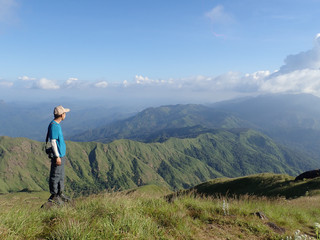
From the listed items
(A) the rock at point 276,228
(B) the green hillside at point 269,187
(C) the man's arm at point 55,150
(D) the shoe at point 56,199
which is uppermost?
(C) the man's arm at point 55,150

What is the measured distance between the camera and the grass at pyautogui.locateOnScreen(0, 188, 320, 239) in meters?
4.36

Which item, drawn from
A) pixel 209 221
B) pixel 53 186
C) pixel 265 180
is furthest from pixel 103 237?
pixel 265 180

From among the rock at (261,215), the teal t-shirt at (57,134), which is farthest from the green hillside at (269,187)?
the teal t-shirt at (57,134)

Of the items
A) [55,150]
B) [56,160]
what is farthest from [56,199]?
[55,150]

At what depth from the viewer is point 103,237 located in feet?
14.0

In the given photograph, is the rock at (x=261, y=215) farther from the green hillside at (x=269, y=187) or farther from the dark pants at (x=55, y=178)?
the green hillside at (x=269, y=187)

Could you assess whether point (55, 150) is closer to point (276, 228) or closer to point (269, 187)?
point (276, 228)

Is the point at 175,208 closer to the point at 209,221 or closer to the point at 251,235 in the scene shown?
the point at 209,221

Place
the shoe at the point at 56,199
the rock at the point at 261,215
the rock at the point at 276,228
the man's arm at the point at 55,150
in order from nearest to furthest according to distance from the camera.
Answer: the rock at the point at 276,228 → the rock at the point at 261,215 → the shoe at the point at 56,199 → the man's arm at the point at 55,150

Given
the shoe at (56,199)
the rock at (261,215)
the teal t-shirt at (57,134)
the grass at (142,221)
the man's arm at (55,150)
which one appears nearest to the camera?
the grass at (142,221)

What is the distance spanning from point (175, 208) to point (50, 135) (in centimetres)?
606

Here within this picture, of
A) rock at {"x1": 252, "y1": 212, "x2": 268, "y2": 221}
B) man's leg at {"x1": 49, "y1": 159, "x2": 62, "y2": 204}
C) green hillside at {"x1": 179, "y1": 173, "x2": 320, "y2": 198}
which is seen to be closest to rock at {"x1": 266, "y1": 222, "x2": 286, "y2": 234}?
rock at {"x1": 252, "y1": 212, "x2": 268, "y2": 221}

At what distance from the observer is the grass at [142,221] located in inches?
172

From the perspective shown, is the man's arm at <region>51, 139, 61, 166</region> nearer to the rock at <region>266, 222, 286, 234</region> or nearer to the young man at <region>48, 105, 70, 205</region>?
the young man at <region>48, 105, 70, 205</region>
